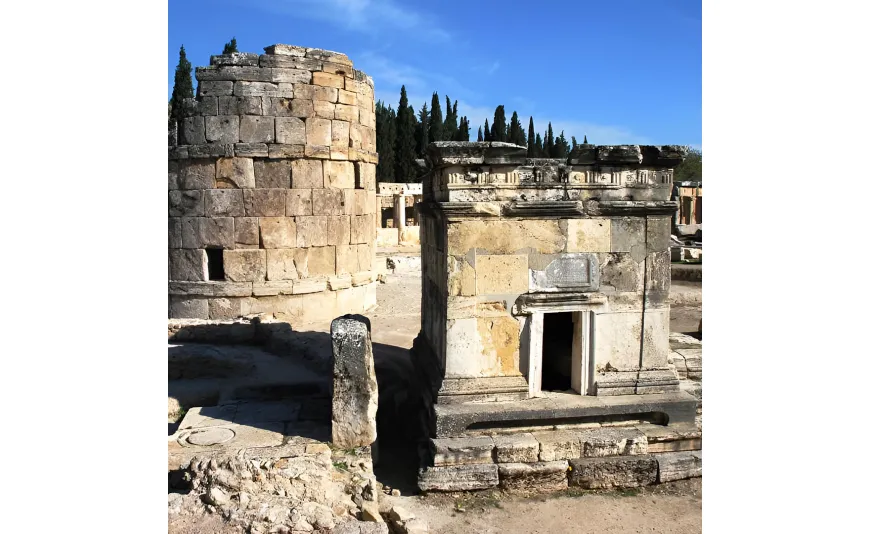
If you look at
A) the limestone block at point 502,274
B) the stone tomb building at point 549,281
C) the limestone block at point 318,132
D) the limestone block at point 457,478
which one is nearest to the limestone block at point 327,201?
the limestone block at point 318,132

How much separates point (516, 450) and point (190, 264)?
298 inches

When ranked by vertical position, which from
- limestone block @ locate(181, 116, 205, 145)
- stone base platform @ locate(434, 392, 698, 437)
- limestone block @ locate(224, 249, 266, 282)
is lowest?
stone base platform @ locate(434, 392, 698, 437)

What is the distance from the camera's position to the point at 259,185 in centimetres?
1101

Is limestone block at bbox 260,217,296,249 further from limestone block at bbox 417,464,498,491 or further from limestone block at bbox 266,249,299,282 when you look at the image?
limestone block at bbox 417,464,498,491

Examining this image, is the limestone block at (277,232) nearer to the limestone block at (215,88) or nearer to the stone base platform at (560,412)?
the limestone block at (215,88)

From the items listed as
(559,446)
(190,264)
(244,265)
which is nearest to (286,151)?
(244,265)

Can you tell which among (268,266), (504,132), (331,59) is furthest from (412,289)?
(504,132)

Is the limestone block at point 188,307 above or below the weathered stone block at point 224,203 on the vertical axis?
below

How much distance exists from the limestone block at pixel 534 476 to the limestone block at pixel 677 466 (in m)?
1.04

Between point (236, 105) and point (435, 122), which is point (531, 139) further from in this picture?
point (236, 105)

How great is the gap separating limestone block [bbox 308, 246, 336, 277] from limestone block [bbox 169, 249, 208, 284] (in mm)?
1902

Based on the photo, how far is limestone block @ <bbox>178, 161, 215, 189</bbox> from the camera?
1097 centimetres

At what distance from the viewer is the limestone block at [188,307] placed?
441 inches

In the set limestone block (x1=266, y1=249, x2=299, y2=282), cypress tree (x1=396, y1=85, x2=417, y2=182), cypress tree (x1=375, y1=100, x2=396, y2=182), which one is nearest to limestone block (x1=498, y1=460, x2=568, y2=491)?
limestone block (x1=266, y1=249, x2=299, y2=282)
